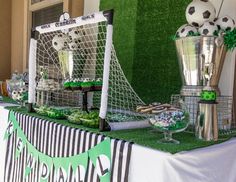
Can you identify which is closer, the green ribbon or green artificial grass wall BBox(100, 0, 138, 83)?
the green ribbon

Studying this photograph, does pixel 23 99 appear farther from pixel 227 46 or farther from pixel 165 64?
pixel 227 46

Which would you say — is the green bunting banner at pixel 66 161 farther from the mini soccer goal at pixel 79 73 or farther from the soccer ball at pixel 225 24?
the soccer ball at pixel 225 24

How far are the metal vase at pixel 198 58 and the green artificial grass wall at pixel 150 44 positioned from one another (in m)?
0.52

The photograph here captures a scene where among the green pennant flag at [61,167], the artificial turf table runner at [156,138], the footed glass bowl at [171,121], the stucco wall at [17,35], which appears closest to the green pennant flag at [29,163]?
the green pennant flag at [61,167]

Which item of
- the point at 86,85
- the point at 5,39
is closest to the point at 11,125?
the point at 86,85

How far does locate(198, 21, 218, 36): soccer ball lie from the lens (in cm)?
138

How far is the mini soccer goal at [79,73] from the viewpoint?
5.63 ft

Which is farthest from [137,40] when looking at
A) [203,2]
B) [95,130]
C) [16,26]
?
[16,26]

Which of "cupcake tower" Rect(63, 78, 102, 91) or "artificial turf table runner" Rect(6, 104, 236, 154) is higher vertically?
"cupcake tower" Rect(63, 78, 102, 91)

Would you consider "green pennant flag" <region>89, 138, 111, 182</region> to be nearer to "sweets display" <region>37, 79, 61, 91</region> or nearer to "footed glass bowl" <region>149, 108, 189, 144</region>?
"footed glass bowl" <region>149, 108, 189, 144</region>

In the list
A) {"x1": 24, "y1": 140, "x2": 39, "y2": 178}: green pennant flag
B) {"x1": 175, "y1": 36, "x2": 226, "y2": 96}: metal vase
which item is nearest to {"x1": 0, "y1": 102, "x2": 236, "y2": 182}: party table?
{"x1": 24, "y1": 140, "x2": 39, "y2": 178}: green pennant flag

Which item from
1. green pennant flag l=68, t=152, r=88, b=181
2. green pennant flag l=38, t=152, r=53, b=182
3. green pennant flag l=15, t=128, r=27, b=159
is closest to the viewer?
green pennant flag l=68, t=152, r=88, b=181

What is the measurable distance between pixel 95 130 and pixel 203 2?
83 cm

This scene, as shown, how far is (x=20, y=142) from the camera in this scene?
188 centimetres
